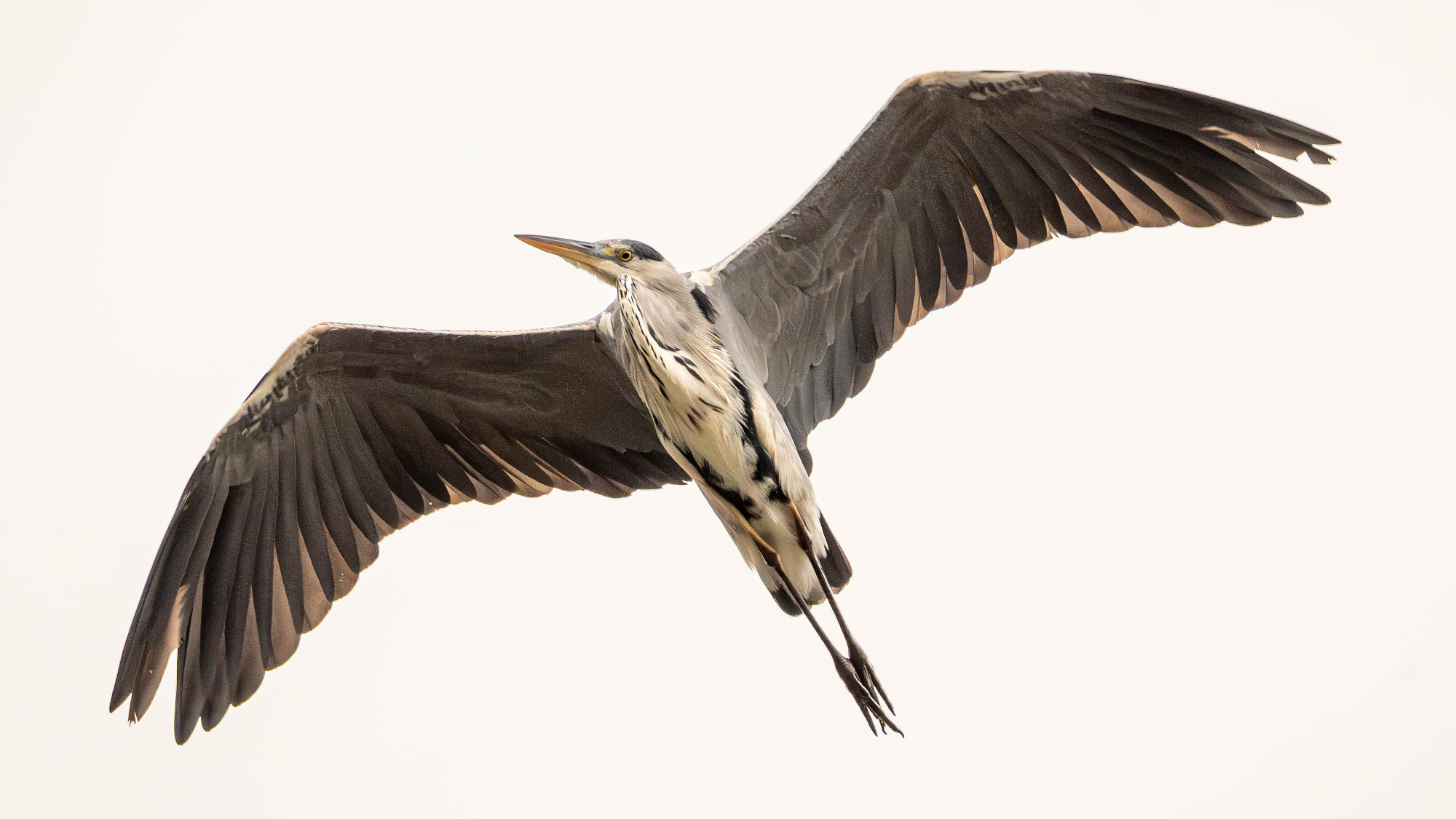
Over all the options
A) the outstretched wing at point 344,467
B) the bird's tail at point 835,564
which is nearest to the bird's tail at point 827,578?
the bird's tail at point 835,564

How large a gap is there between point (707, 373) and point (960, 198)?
160 centimetres

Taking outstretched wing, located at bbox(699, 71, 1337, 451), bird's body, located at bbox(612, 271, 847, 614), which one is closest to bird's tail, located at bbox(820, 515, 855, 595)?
bird's body, located at bbox(612, 271, 847, 614)

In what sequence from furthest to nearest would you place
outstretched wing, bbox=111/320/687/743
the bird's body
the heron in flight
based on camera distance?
outstretched wing, bbox=111/320/687/743 → the heron in flight → the bird's body

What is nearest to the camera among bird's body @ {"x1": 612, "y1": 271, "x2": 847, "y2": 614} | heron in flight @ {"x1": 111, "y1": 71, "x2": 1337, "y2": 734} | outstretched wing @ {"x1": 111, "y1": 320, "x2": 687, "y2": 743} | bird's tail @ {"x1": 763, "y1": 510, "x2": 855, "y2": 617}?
bird's body @ {"x1": 612, "y1": 271, "x2": 847, "y2": 614}

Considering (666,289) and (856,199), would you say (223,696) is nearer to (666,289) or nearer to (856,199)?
(666,289)

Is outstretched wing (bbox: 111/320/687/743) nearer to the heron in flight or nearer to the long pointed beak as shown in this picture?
the heron in flight

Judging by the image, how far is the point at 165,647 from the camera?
6238 millimetres

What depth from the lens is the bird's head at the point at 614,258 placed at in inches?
236

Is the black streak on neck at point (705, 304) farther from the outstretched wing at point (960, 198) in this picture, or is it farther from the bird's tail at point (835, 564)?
the bird's tail at point (835, 564)

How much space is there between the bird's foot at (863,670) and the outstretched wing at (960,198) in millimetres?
1106

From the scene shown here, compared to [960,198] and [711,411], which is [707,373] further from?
[960,198]

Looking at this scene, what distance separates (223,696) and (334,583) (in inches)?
28.9

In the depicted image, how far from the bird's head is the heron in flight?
1 cm

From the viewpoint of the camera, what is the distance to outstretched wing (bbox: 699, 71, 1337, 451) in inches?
237
